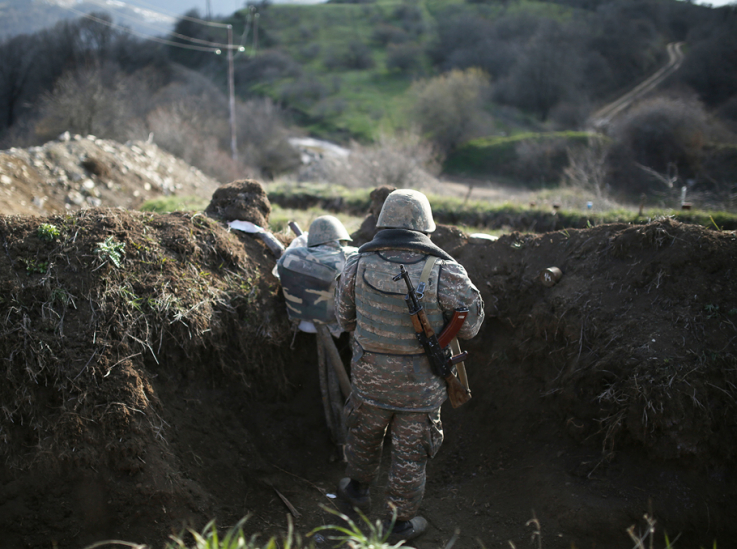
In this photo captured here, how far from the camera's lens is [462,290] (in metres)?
3.23

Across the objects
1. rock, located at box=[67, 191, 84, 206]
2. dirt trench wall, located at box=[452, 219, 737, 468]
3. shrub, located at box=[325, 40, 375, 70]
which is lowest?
rock, located at box=[67, 191, 84, 206]

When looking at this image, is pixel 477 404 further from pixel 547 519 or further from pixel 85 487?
pixel 85 487

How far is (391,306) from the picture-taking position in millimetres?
3262

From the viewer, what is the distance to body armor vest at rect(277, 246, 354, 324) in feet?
14.2

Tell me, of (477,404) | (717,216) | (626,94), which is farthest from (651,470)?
(626,94)

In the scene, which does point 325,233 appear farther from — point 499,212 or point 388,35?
point 388,35

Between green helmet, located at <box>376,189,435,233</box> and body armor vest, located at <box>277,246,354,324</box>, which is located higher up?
green helmet, located at <box>376,189,435,233</box>

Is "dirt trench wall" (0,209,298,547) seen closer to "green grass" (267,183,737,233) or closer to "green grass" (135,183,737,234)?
"green grass" (135,183,737,234)

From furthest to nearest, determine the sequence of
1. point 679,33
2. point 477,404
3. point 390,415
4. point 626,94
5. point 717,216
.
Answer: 1. point 679,33
2. point 626,94
3. point 717,216
4. point 477,404
5. point 390,415

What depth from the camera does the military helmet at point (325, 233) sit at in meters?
4.46

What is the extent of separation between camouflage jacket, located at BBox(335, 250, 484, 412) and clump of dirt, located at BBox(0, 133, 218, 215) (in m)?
7.65

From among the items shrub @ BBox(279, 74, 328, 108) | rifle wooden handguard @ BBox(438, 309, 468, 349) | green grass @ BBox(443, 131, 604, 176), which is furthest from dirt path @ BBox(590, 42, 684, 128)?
rifle wooden handguard @ BBox(438, 309, 468, 349)

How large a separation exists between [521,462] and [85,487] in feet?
11.1

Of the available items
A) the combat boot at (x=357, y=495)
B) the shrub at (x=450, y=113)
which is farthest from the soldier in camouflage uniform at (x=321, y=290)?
the shrub at (x=450, y=113)
